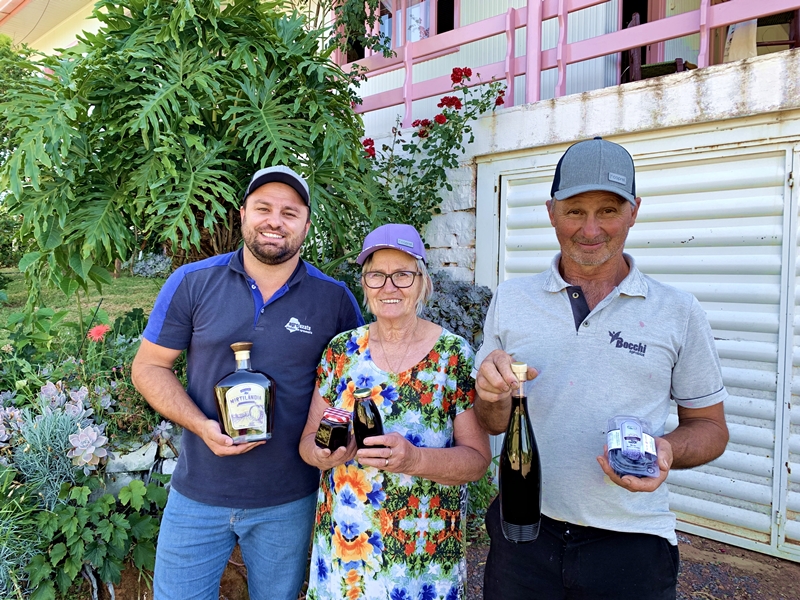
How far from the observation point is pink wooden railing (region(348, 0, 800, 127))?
359 cm

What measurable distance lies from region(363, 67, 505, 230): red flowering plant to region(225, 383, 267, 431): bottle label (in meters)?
2.40

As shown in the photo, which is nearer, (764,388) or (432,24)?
(764,388)

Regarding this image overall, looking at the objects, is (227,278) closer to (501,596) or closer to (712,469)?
(501,596)

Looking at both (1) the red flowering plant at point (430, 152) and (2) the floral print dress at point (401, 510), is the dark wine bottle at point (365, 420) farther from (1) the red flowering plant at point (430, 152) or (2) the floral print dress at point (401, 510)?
(1) the red flowering plant at point (430, 152)

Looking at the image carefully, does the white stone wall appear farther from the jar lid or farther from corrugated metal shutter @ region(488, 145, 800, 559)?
the jar lid

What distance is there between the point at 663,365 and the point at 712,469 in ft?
8.48

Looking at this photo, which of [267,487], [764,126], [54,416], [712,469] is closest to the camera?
[267,487]

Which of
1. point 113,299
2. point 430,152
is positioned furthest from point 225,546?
point 113,299

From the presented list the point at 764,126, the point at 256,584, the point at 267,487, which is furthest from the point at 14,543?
the point at 764,126

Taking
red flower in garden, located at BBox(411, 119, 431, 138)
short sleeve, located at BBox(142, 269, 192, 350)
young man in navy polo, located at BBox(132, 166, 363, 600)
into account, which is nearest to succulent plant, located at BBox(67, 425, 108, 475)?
young man in navy polo, located at BBox(132, 166, 363, 600)

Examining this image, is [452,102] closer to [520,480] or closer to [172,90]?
[172,90]

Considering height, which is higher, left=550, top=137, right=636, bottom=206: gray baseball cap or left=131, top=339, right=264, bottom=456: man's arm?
left=550, top=137, right=636, bottom=206: gray baseball cap

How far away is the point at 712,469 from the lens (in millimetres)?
3666

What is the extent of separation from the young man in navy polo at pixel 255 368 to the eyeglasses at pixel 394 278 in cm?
34
